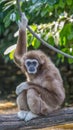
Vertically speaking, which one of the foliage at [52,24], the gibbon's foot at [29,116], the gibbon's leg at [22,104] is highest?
the foliage at [52,24]

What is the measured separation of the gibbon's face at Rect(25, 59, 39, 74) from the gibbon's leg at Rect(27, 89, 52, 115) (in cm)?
40

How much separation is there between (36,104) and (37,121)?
1.06 ft

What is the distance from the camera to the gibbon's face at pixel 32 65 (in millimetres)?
8688

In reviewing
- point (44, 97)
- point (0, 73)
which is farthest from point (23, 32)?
point (0, 73)

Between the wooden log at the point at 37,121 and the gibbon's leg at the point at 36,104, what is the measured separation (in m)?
0.12

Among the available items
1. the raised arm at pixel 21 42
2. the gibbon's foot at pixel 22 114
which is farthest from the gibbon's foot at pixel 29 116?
the raised arm at pixel 21 42

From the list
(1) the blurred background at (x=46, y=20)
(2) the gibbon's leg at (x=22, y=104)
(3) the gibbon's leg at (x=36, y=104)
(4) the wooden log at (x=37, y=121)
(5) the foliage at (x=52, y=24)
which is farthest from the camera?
(5) the foliage at (x=52, y=24)

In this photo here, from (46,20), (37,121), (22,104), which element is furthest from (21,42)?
(46,20)

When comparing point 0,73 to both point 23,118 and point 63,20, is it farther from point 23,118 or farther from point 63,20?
Answer: point 23,118

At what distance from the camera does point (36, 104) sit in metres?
8.46

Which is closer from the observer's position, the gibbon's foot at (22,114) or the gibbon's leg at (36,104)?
the gibbon's leg at (36,104)

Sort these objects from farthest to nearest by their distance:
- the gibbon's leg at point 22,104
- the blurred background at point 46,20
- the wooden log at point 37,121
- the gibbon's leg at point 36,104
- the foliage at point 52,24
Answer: the foliage at point 52,24
the blurred background at point 46,20
the wooden log at point 37,121
the gibbon's leg at point 22,104
the gibbon's leg at point 36,104

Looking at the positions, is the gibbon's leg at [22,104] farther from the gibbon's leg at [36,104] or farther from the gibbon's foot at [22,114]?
the gibbon's leg at [36,104]

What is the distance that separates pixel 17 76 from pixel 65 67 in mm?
2026
